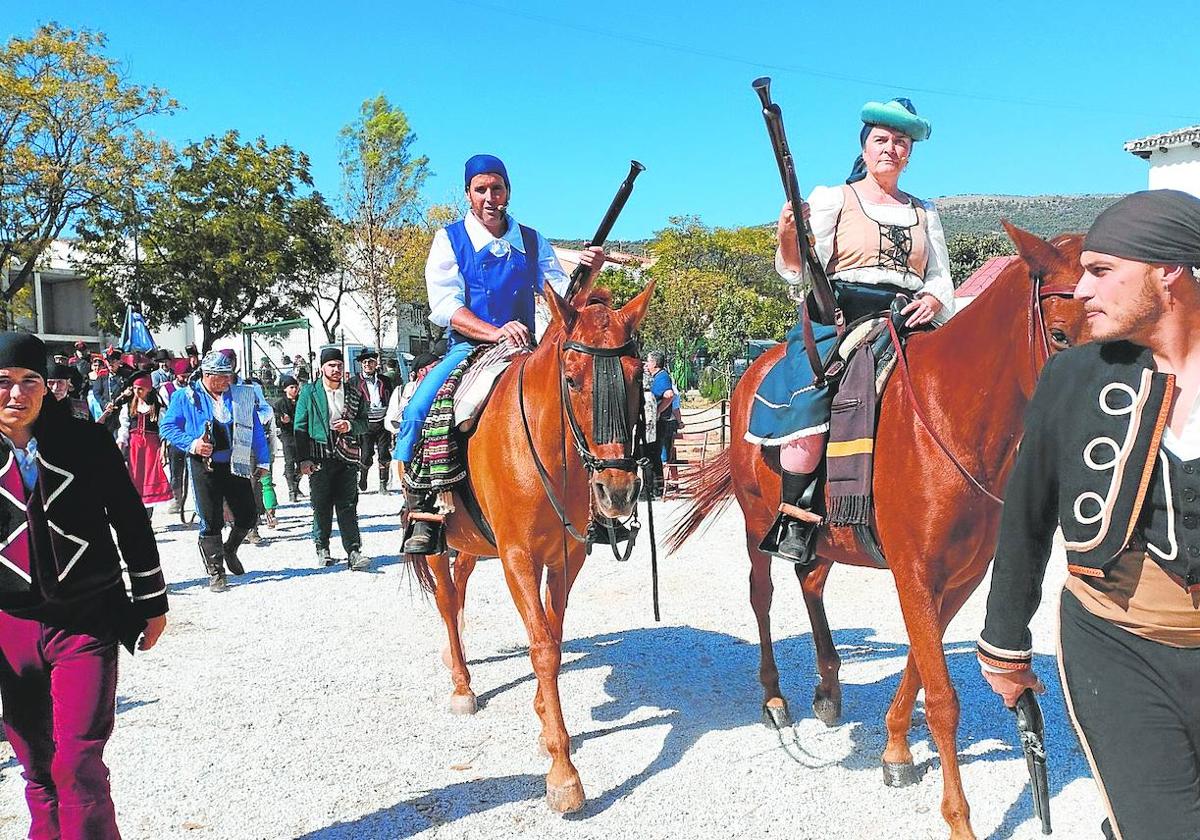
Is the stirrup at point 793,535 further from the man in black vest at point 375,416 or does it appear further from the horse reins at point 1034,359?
the man in black vest at point 375,416

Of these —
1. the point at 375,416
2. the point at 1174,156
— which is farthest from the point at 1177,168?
the point at 375,416

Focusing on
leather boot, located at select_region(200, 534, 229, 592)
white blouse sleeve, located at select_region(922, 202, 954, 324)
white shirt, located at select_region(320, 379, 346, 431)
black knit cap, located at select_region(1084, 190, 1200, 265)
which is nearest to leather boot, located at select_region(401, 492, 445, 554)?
white blouse sleeve, located at select_region(922, 202, 954, 324)

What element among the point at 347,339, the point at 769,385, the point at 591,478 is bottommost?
the point at 591,478

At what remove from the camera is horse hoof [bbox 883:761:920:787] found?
12.7 ft

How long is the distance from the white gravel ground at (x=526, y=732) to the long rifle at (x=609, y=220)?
2465mm

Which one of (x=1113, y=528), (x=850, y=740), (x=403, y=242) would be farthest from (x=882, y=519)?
(x=403, y=242)

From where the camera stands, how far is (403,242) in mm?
36250

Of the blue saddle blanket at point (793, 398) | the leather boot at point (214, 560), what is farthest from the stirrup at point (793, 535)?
the leather boot at point (214, 560)

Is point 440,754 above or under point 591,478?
under

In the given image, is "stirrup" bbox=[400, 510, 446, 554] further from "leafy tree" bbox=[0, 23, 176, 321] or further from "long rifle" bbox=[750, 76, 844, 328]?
"leafy tree" bbox=[0, 23, 176, 321]

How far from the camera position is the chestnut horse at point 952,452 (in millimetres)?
3158

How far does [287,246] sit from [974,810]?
29.4 m

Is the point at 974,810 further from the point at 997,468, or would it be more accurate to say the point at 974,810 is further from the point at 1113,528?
the point at 1113,528

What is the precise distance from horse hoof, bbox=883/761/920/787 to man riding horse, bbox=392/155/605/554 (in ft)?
8.74
